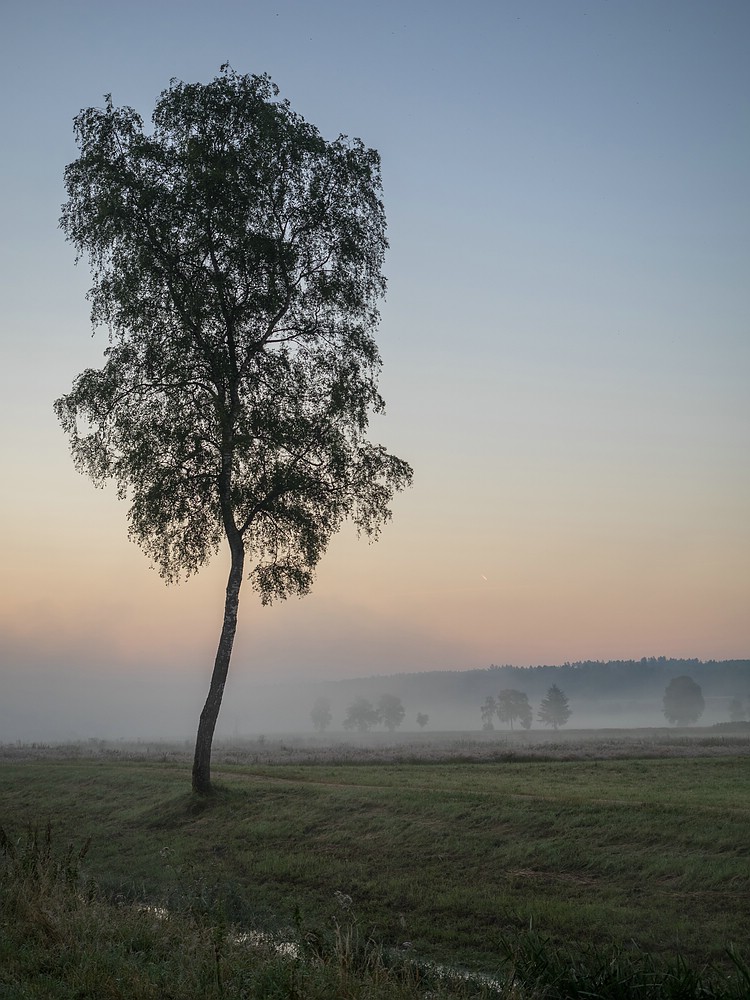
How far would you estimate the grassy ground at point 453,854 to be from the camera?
1386cm

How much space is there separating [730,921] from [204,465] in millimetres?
21087

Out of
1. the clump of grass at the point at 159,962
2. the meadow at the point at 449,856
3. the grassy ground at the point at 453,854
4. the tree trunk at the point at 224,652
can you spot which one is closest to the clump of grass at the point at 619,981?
the meadow at the point at 449,856

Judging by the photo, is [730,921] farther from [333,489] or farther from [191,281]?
[191,281]

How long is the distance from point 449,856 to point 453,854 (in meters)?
0.12

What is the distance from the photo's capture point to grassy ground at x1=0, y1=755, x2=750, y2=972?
13.9 m

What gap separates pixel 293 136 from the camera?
29250 millimetres

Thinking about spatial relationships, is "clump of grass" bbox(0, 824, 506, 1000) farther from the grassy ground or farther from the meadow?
the grassy ground

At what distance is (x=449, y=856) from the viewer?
1830 cm

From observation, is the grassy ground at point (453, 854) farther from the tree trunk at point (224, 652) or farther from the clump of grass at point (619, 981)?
the clump of grass at point (619, 981)

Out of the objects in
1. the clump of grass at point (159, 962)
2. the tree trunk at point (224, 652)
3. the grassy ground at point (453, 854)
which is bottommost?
the grassy ground at point (453, 854)

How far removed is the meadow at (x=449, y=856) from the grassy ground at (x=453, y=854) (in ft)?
0.17

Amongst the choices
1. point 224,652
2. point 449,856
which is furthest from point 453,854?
point 224,652

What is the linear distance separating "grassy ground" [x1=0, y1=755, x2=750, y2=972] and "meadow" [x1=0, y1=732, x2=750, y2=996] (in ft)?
0.17

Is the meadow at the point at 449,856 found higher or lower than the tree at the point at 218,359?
lower
